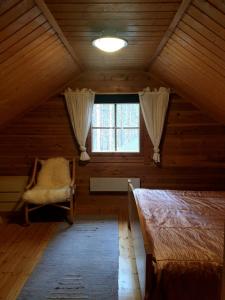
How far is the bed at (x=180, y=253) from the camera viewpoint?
5.43ft

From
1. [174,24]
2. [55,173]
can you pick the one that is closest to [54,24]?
[174,24]

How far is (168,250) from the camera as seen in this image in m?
1.82

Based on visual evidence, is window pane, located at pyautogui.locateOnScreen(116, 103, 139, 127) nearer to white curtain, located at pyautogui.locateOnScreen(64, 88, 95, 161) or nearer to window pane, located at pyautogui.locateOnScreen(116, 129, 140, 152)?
window pane, located at pyautogui.locateOnScreen(116, 129, 140, 152)

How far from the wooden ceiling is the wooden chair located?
0.92m

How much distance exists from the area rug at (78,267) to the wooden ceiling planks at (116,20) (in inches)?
84.5

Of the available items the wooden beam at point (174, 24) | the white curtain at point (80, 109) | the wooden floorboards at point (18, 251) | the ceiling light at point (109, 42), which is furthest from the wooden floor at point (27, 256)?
the wooden beam at point (174, 24)

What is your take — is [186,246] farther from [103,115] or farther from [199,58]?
[103,115]

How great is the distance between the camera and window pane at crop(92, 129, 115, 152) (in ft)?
14.9

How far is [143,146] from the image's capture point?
4.43 metres

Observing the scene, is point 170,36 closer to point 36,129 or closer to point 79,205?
point 36,129

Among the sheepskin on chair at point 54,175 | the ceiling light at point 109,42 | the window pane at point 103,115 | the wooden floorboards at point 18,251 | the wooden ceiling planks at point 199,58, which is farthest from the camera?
the window pane at point 103,115

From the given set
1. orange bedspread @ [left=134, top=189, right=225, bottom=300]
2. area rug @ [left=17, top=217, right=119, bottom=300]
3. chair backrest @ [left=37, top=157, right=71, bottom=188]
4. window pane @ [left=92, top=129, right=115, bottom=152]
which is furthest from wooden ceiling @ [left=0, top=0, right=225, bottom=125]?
area rug @ [left=17, top=217, right=119, bottom=300]

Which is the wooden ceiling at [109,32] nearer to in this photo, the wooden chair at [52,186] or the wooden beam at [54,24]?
the wooden beam at [54,24]

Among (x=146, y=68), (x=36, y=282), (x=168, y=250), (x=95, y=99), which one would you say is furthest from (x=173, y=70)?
(x=36, y=282)
